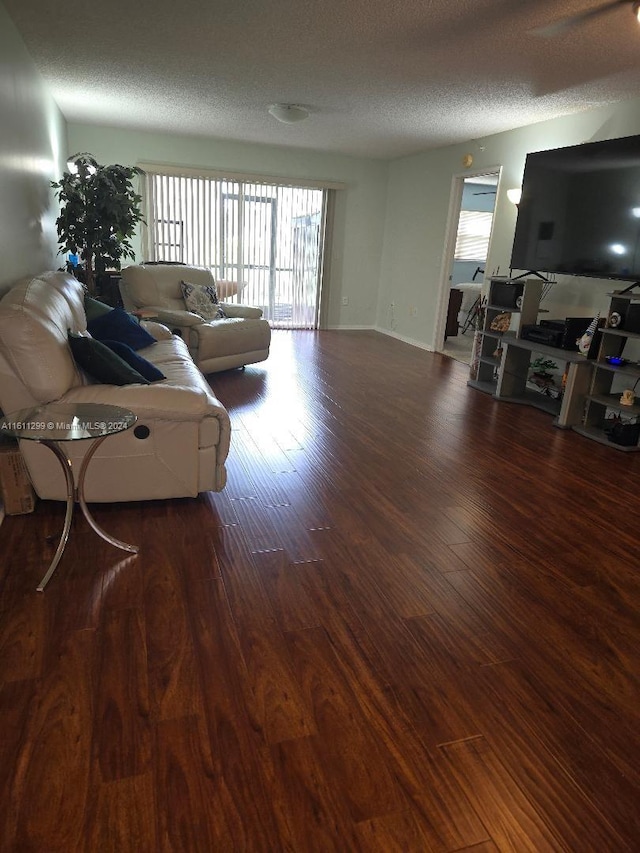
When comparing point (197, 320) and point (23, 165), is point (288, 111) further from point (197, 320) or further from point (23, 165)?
point (23, 165)

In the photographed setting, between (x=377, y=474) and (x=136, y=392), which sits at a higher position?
(x=136, y=392)

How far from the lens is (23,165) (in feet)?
12.6

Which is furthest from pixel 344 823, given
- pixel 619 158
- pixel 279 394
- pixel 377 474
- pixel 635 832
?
pixel 619 158

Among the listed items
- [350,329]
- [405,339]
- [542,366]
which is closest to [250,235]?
[350,329]

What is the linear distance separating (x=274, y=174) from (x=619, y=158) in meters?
4.78

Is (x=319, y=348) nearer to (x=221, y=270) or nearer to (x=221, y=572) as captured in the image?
(x=221, y=270)

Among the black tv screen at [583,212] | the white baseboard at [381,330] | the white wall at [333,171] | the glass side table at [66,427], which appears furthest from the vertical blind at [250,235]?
the glass side table at [66,427]

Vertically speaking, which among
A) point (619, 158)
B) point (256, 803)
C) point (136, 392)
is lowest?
point (256, 803)

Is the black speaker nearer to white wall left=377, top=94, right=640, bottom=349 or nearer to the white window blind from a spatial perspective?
white wall left=377, top=94, right=640, bottom=349

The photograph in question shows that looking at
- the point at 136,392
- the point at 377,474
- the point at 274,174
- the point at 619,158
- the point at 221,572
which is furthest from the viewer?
the point at 274,174

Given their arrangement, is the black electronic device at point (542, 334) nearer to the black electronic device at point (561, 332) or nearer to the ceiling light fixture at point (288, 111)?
the black electronic device at point (561, 332)

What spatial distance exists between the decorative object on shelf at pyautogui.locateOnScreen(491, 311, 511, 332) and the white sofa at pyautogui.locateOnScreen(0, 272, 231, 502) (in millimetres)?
3455

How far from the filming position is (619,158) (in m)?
3.95

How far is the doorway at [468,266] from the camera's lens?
7.64 m
